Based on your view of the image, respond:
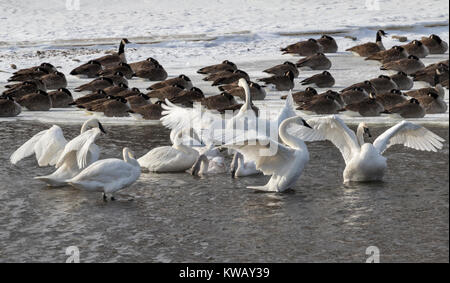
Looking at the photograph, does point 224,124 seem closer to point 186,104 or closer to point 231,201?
point 231,201

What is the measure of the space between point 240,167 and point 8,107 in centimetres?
737

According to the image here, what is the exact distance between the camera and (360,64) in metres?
24.4

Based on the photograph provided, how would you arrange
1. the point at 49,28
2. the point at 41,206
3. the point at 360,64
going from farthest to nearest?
the point at 49,28, the point at 360,64, the point at 41,206

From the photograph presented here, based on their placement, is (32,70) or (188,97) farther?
(32,70)

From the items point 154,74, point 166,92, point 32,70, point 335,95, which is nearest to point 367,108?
point 335,95

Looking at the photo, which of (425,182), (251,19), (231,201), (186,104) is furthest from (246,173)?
(251,19)

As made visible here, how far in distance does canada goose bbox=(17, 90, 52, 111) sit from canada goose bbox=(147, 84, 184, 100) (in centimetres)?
220

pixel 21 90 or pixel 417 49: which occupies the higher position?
pixel 417 49

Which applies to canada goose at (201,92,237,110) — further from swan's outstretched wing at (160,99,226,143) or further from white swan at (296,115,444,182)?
white swan at (296,115,444,182)

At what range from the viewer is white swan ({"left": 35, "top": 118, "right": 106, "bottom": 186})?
11.8 m

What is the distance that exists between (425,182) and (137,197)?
3.69 meters

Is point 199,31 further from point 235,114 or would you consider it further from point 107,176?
point 107,176

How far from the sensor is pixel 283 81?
20.6 m

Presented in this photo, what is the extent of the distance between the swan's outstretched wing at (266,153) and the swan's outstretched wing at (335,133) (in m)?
0.95
